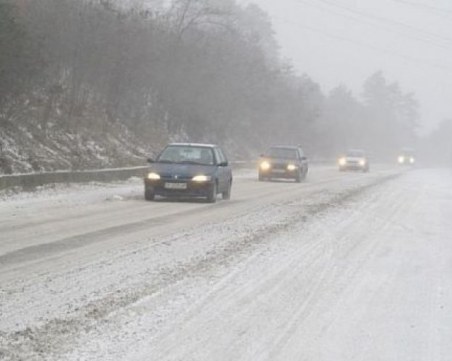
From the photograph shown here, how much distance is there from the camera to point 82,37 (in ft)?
97.7

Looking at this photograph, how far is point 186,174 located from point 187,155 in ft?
4.22

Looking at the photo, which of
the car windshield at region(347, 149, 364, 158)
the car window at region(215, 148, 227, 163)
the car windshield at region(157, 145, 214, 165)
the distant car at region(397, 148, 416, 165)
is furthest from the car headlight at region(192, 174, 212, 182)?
the distant car at region(397, 148, 416, 165)

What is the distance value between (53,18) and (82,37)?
8.02ft

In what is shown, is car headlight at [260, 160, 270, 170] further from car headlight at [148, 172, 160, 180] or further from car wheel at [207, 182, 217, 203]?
car headlight at [148, 172, 160, 180]

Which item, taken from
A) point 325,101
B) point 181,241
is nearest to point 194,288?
point 181,241

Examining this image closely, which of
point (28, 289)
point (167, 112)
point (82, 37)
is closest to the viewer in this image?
point (28, 289)

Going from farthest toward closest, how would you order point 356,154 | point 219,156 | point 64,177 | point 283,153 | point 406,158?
1. point 406,158
2. point 356,154
3. point 283,153
4. point 64,177
5. point 219,156

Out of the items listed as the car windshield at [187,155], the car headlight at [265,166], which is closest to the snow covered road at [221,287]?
the car windshield at [187,155]

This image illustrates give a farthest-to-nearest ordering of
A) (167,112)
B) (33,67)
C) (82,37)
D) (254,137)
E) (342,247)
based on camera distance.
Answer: (254,137), (167,112), (82,37), (33,67), (342,247)

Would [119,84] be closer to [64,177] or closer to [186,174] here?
[64,177]

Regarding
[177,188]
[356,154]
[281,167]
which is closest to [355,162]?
[356,154]

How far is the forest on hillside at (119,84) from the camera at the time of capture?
81.1ft

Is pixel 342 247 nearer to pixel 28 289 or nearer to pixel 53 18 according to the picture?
pixel 28 289

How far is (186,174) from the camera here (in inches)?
781
